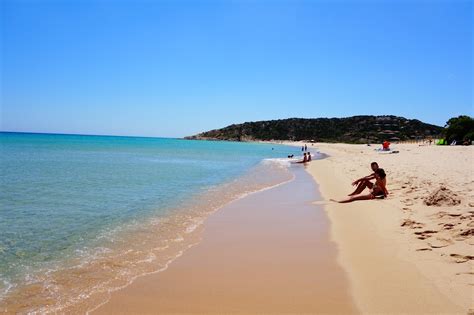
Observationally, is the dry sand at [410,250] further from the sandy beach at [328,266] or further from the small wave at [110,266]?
the small wave at [110,266]

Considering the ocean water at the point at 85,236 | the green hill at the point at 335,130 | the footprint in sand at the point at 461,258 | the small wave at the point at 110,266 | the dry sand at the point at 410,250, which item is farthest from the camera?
the green hill at the point at 335,130

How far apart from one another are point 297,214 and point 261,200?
9.34 ft

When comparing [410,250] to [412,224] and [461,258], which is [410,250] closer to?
[461,258]

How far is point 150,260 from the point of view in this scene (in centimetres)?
646

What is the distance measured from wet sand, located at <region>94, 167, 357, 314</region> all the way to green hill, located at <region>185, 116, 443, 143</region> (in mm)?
120584

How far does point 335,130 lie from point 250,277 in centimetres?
14929

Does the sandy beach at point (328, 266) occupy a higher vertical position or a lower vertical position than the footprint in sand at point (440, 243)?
lower

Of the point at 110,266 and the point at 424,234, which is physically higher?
the point at 424,234

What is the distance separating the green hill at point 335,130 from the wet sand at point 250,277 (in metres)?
121

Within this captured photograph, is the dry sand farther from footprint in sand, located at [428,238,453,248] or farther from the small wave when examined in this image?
the small wave

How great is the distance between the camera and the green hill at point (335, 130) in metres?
131

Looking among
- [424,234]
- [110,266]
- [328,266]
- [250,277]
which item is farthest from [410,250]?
[110,266]

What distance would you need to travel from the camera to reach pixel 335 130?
148500 millimetres

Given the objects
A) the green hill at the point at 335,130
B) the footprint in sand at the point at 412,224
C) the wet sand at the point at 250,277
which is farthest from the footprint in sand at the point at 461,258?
the green hill at the point at 335,130
